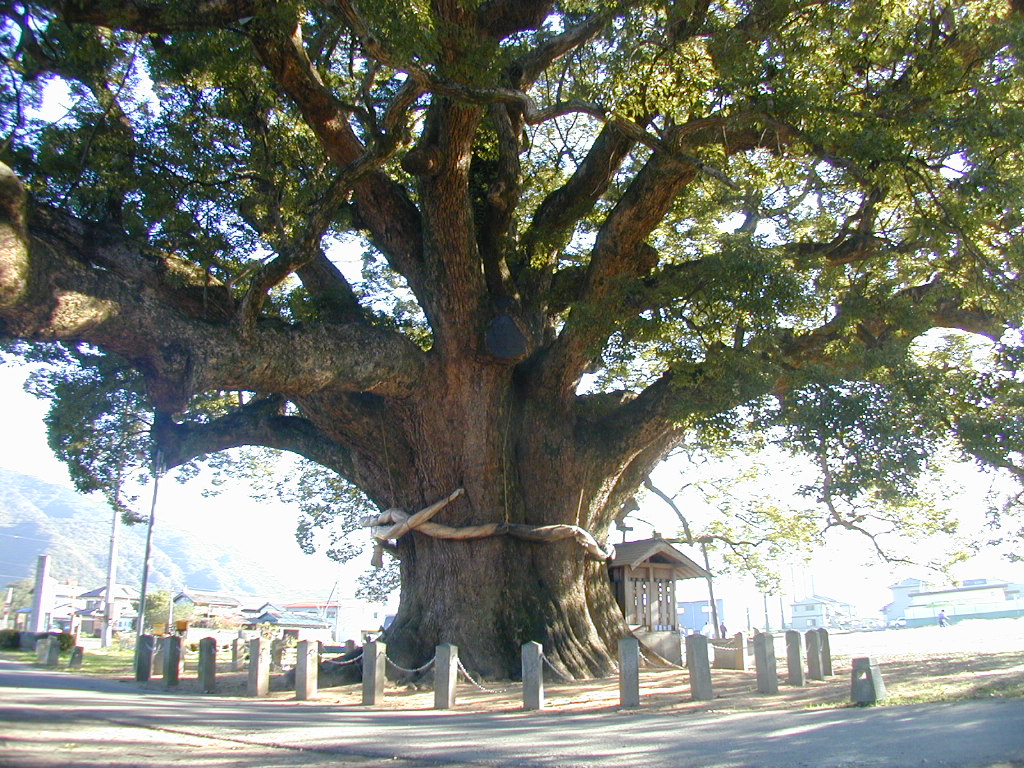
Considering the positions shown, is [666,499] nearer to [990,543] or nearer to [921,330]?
[990,543]

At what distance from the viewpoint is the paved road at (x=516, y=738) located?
602 centimetres

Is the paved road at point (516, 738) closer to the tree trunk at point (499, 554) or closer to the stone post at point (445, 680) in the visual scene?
the stone post at point (445, 680)

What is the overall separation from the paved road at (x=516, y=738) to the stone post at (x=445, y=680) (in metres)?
0.65

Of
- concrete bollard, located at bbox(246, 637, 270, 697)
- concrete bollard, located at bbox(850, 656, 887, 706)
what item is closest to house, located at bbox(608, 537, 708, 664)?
concrete bollard, located at bbox(246, 637, 270, 697)

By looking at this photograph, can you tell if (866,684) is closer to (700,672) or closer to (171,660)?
(700,672)

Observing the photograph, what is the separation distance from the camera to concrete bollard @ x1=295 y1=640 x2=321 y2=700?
11.7 meters

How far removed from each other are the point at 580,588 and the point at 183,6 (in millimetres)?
10488

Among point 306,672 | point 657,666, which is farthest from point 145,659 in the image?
point 657,666

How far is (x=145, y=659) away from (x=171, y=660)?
1.60 metres

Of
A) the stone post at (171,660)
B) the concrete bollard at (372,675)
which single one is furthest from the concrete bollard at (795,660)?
the stone post at (171,660)

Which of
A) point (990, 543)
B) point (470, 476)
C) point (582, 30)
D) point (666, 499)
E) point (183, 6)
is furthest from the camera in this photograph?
point (666, 499)

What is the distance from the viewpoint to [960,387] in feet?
39.3

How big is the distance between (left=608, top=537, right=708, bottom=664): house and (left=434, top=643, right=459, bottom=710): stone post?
6.78 m

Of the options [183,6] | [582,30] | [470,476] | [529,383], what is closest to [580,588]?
[470,476]
